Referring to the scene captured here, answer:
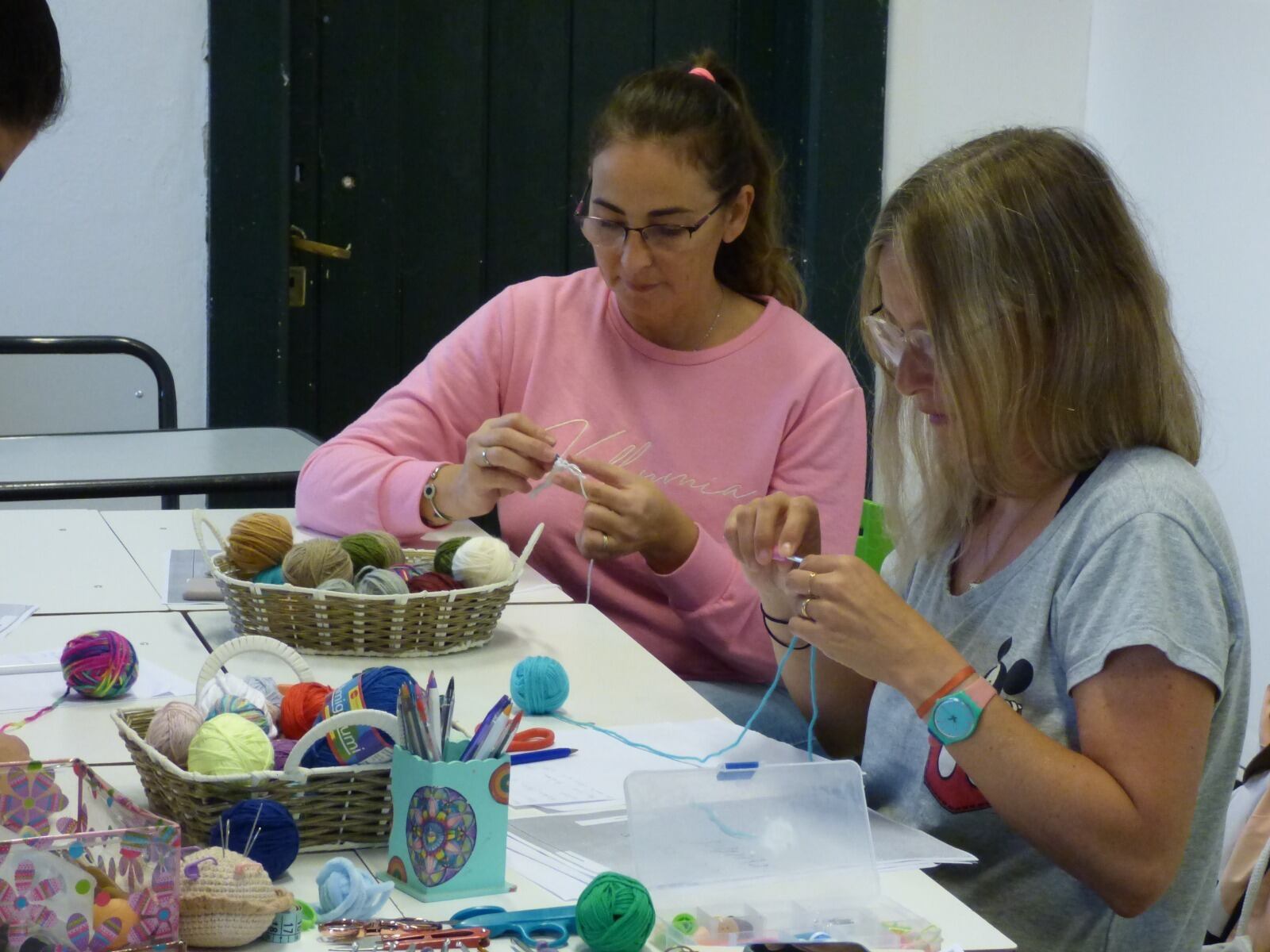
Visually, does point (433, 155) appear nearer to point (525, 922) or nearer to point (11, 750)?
point (11, 750)

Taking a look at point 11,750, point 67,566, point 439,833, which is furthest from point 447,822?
point 67,566

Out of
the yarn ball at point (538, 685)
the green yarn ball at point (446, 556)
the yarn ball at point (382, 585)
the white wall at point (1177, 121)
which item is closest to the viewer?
the yarn ball at point (538, 685)

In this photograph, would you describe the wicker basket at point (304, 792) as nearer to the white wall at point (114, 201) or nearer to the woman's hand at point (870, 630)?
the woman's hand at point (870, 630)

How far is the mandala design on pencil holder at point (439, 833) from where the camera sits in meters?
0.93

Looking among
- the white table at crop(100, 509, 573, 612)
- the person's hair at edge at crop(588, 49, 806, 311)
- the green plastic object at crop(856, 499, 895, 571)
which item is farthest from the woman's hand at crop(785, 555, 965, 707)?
the green plastic object at crop(856, 499, 895, 571)

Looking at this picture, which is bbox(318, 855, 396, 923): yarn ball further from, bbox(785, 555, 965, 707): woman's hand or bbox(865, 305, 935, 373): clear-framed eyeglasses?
bbox(865, 305, 935, 373): clear-framed eyeglasses

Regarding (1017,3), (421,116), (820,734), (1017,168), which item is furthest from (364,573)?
(1017,3)

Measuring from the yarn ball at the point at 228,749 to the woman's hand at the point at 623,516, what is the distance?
76 cm

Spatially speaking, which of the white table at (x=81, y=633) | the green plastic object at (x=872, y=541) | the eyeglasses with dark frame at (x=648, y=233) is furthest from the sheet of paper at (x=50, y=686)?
the green plastic object at (x=872, y=541)

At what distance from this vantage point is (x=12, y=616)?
5.00 feet

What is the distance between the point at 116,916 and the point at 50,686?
0.59 metres

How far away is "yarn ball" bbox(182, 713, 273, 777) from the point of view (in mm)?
958

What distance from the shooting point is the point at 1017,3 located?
334 centimetres

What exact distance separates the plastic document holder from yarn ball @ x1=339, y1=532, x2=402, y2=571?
61 cm
